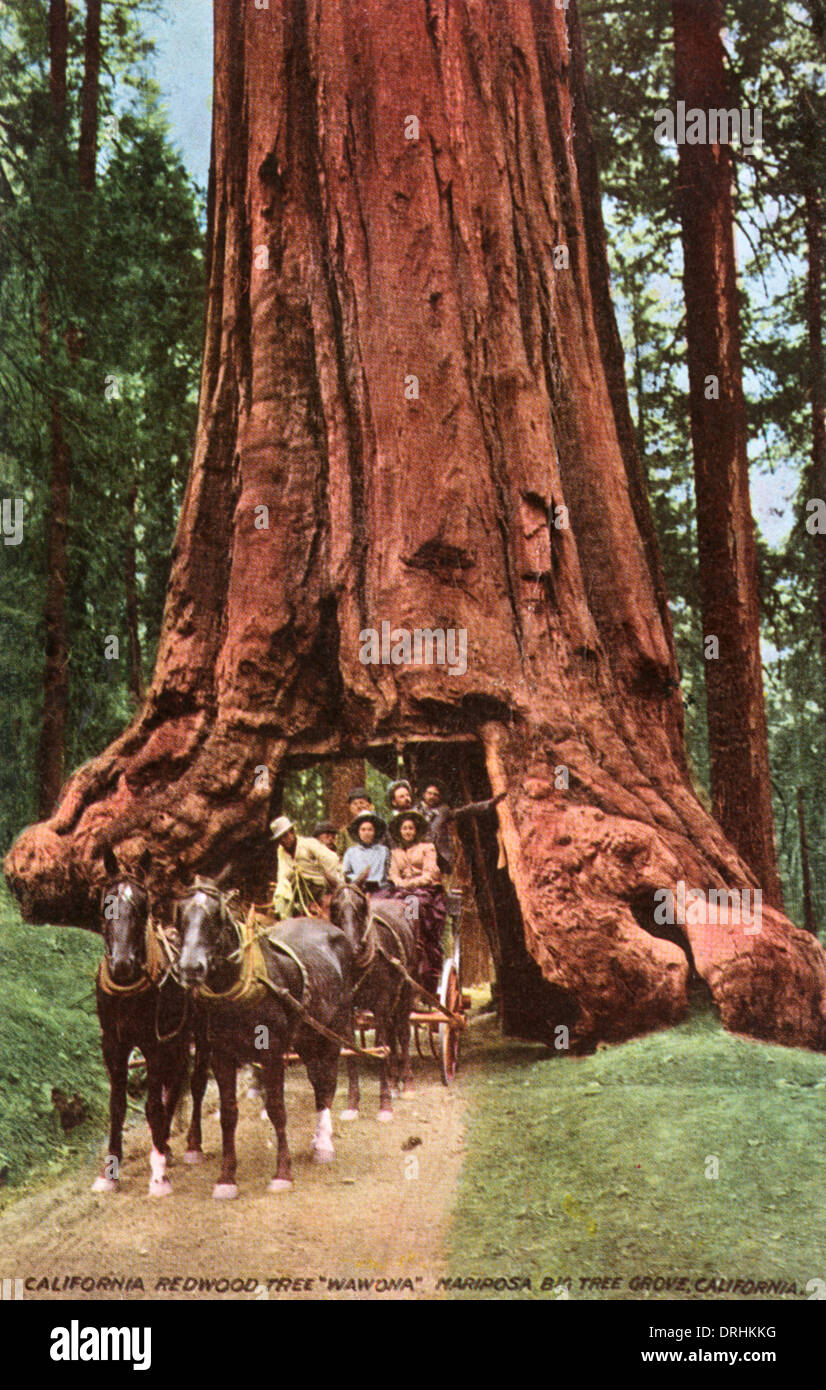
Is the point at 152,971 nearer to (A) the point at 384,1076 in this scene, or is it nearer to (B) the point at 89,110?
(A) the point at 384,1076

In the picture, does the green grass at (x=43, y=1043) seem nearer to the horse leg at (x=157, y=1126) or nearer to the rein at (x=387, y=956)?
the horse leg at (x=157, y=1126)

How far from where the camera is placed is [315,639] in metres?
5.49

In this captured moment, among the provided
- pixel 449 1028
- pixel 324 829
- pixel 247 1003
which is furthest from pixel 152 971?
pixel 449 1028

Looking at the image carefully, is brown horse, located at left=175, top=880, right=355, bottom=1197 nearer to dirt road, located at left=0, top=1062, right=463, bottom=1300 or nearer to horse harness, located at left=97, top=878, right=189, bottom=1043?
dirt road, located at left=0, top=1062, right=463, bottom=1300

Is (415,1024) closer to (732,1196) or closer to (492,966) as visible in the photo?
(492,966)

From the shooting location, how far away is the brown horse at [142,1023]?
192 inches

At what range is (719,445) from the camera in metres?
6.19

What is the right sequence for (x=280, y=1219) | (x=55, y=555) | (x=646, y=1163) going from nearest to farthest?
(x=280, y=1219), (x=646, y=1163), (x=55, y=555)

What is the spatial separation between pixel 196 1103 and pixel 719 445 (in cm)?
361

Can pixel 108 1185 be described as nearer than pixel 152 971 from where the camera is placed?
No

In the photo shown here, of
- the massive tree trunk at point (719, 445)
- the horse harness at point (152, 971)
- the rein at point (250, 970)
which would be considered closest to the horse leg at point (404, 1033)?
the rein at point (250, 970)

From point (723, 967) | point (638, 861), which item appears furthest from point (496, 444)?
point (723, 967)

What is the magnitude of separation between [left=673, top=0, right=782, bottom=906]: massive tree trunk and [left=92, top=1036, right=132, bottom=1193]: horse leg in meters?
2.67

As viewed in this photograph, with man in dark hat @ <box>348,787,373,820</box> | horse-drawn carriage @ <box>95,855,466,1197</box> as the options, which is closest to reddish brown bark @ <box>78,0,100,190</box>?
man in dark hat @ <box>348,787,373,820</box>
